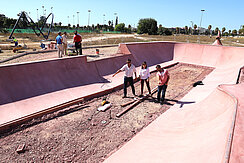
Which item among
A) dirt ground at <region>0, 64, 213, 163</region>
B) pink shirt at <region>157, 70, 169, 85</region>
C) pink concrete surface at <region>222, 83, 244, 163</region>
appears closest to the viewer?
pink concrete surface at <region>222, 83, 244, 163</region>

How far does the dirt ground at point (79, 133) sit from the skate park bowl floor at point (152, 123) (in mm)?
421

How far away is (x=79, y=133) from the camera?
5.45 metres

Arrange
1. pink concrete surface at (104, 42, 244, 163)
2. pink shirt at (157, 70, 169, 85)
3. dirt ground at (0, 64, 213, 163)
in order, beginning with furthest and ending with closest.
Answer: pink shirt at (157, 70, 169, 85), dirt ground at (0, 64, 213, 163), pink concrete surface at (104, 42, 244, 163)

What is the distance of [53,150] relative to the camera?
4695 millimetres

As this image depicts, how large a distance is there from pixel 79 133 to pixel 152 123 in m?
2.62

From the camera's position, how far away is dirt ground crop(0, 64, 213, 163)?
4.54 metres

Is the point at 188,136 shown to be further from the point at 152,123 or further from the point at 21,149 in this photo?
the point at 21,149

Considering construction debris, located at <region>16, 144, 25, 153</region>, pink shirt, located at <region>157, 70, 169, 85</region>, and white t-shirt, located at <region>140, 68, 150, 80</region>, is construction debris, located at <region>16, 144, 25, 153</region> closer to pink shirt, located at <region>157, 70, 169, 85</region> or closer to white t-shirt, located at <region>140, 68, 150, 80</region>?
white t-shirt, located at <region>140, 68, 150, 80</region>

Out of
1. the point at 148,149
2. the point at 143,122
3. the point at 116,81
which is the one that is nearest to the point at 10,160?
the point at 148,149

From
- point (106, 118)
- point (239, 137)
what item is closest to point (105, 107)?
point (106, 118)

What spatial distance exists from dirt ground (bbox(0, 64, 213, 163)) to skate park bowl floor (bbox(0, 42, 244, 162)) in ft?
1.38

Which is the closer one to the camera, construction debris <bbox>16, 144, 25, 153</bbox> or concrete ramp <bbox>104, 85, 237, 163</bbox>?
concrete ramp <bbox>104, 85, 237, 163</bbox>

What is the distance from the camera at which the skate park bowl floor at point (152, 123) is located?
3.49 metres

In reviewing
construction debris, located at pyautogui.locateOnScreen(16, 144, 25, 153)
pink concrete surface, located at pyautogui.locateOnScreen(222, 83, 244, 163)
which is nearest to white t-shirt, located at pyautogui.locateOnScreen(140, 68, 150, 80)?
pink concrete surface, located at pyautogui.locateOnScreen(222, 83, 244, 163)
